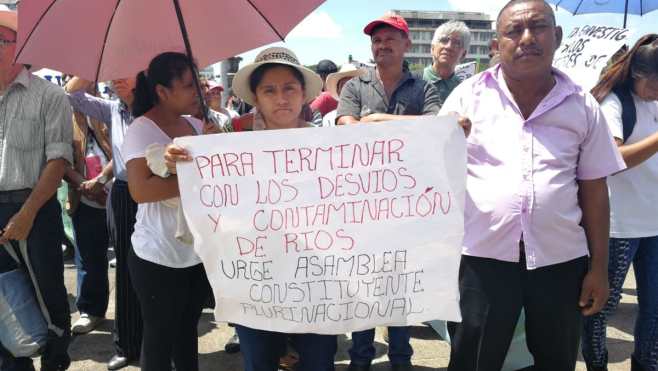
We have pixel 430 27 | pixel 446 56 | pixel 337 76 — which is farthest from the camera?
pixel 430 27

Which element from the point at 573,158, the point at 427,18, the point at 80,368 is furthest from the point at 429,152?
the point at 427,18

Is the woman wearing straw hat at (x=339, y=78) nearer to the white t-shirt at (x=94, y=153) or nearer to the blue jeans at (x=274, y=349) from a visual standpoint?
the white t-shirt at (x=94, y=153)

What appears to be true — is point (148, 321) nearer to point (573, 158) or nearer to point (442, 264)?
point (442, 264)

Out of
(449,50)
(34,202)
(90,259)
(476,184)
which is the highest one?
(449,50)

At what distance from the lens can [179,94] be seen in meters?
2.04

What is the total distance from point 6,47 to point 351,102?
185cm

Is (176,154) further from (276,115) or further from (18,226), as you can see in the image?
(18,226)

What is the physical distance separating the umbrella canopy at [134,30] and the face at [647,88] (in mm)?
1664

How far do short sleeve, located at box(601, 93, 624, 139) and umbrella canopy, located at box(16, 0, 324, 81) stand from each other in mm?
1537

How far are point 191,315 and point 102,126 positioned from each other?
6.47ft

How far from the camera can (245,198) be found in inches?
68.6

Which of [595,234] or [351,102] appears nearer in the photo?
[595,234]

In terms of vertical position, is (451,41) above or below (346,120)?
above

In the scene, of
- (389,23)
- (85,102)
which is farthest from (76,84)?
(389,23)
